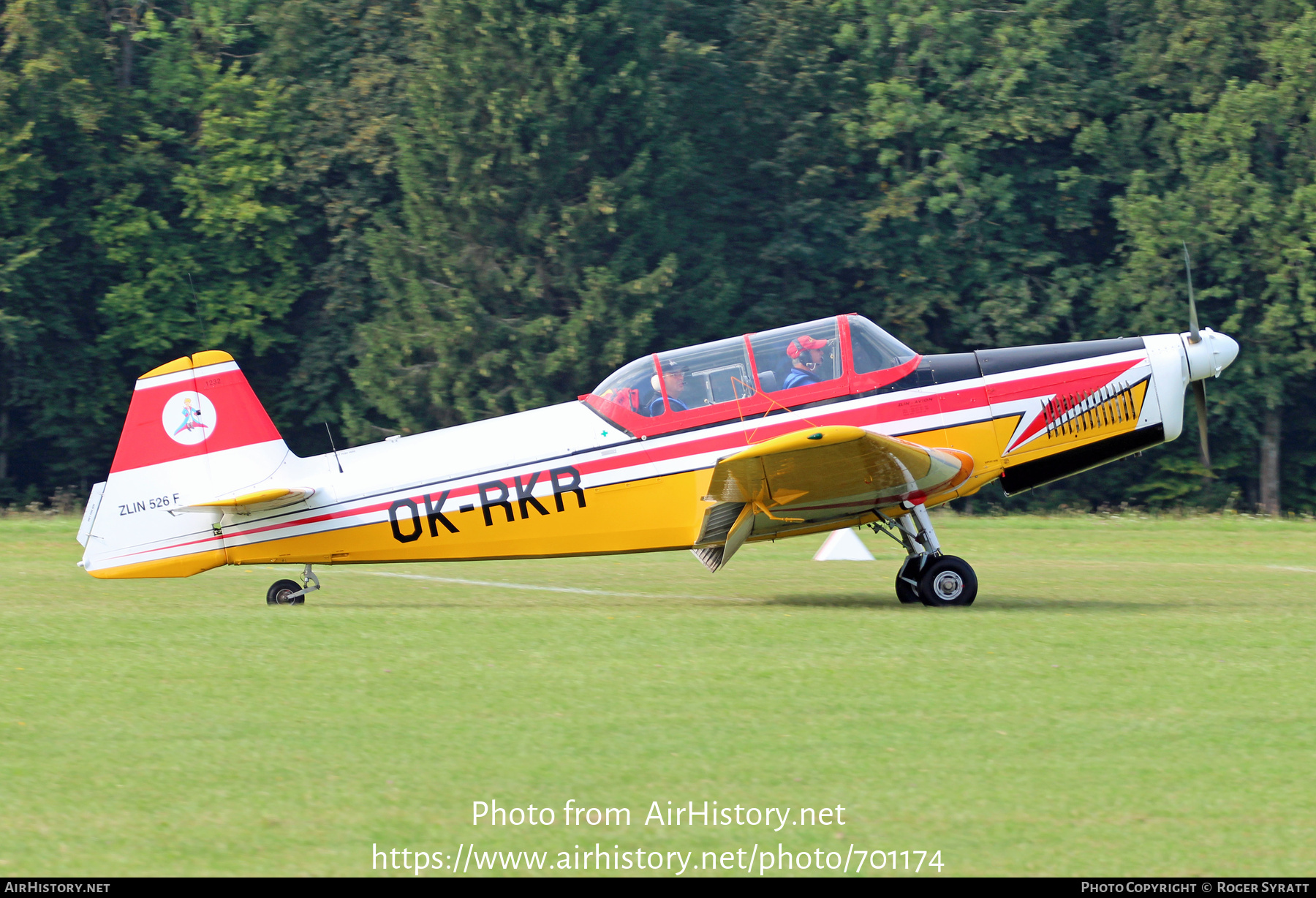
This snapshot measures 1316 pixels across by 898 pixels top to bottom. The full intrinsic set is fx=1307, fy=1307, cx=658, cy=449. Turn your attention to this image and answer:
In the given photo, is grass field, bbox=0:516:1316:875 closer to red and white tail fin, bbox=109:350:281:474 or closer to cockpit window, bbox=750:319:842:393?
red and white tail fin, bbox=109:350:281:474

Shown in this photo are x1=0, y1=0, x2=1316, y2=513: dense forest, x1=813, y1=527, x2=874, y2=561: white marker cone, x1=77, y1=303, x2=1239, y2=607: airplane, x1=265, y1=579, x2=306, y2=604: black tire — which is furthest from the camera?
x1=0, y1=0, x2=1316, y2=513: dense forest

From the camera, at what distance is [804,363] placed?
10734 millimetres

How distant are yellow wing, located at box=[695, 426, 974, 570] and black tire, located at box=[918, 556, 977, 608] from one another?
62cm

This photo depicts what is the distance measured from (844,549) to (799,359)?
4.87m

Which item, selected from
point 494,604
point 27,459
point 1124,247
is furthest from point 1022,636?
point 27,459

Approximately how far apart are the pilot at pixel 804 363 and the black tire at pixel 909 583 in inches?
67.2

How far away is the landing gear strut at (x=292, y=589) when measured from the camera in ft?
36.4

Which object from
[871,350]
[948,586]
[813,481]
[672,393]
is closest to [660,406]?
[672,393]

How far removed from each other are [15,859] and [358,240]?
29362 millimetres

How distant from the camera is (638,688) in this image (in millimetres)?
7434

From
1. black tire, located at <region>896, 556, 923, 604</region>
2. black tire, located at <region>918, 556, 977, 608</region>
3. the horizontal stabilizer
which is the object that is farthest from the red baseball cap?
Result: the horizontal stabilizer

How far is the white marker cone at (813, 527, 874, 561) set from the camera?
49.2 ft

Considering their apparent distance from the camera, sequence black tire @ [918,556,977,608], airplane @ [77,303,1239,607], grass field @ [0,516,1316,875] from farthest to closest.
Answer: airplane @ [77,303,1239,607]
black tire @ [918,556,977,608]
grass field @ [0,516,1316,875]
